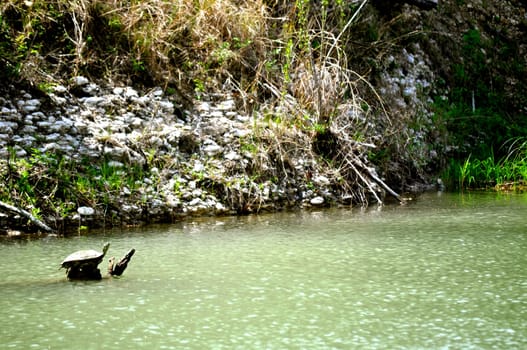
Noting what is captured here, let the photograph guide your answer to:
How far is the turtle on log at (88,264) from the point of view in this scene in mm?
3139

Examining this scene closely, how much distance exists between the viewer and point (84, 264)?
3176mm

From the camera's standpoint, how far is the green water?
237cm

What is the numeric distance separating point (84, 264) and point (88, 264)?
17 millimetres

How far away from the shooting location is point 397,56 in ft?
27.1

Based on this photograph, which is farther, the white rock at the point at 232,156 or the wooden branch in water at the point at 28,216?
the white rock at the point at 232,156

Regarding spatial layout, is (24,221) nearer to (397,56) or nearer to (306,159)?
(306,159)

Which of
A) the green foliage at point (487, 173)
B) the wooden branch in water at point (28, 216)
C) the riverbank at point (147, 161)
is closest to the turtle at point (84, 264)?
the wooden branch in water at point (28, 216)

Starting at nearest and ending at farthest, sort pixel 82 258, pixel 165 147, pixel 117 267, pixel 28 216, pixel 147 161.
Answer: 1. pixel 82 258
2. pixel 117 267
3. pixel 28 216
4. pixel 147 161
5. pixel 165 147

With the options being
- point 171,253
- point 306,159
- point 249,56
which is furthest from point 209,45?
point 171,253

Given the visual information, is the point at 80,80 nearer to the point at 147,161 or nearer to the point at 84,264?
the point at 147,161

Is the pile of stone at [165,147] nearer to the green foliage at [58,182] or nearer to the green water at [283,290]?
the green foliage at [58,182]

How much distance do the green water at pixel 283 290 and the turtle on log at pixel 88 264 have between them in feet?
0.20

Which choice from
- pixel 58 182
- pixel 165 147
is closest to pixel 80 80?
pixel 165 147

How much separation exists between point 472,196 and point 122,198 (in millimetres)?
3129
